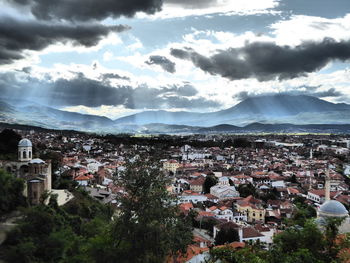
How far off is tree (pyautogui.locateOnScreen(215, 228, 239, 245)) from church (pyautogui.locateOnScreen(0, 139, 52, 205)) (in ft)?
36.8

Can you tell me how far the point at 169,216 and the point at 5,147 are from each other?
2259 centimetres

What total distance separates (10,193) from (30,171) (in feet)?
10.7

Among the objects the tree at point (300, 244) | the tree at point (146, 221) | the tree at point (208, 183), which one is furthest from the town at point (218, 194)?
the tree at point (300, 244)

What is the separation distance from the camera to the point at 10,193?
18375 millimetres

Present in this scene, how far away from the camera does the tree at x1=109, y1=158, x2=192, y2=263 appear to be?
9.52 m

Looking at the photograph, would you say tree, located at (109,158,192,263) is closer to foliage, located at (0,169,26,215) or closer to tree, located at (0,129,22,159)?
foliage, located at (0,169,26,215)

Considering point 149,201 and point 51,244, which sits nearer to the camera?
point 149,201

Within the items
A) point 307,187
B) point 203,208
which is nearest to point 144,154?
point 203,208

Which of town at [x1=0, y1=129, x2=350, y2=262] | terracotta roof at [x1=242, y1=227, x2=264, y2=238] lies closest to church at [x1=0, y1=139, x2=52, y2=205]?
town at [x1=0, y1=129, x2=350, y2=262]

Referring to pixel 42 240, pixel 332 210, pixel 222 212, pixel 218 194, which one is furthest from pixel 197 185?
pixel 42 240

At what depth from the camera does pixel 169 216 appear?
32.8 feet

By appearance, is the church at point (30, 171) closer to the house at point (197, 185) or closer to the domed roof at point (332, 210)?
the domed roof at point (332, 210)

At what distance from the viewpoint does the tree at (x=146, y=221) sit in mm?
9516

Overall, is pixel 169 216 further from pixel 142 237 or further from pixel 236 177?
pixel 236 177
